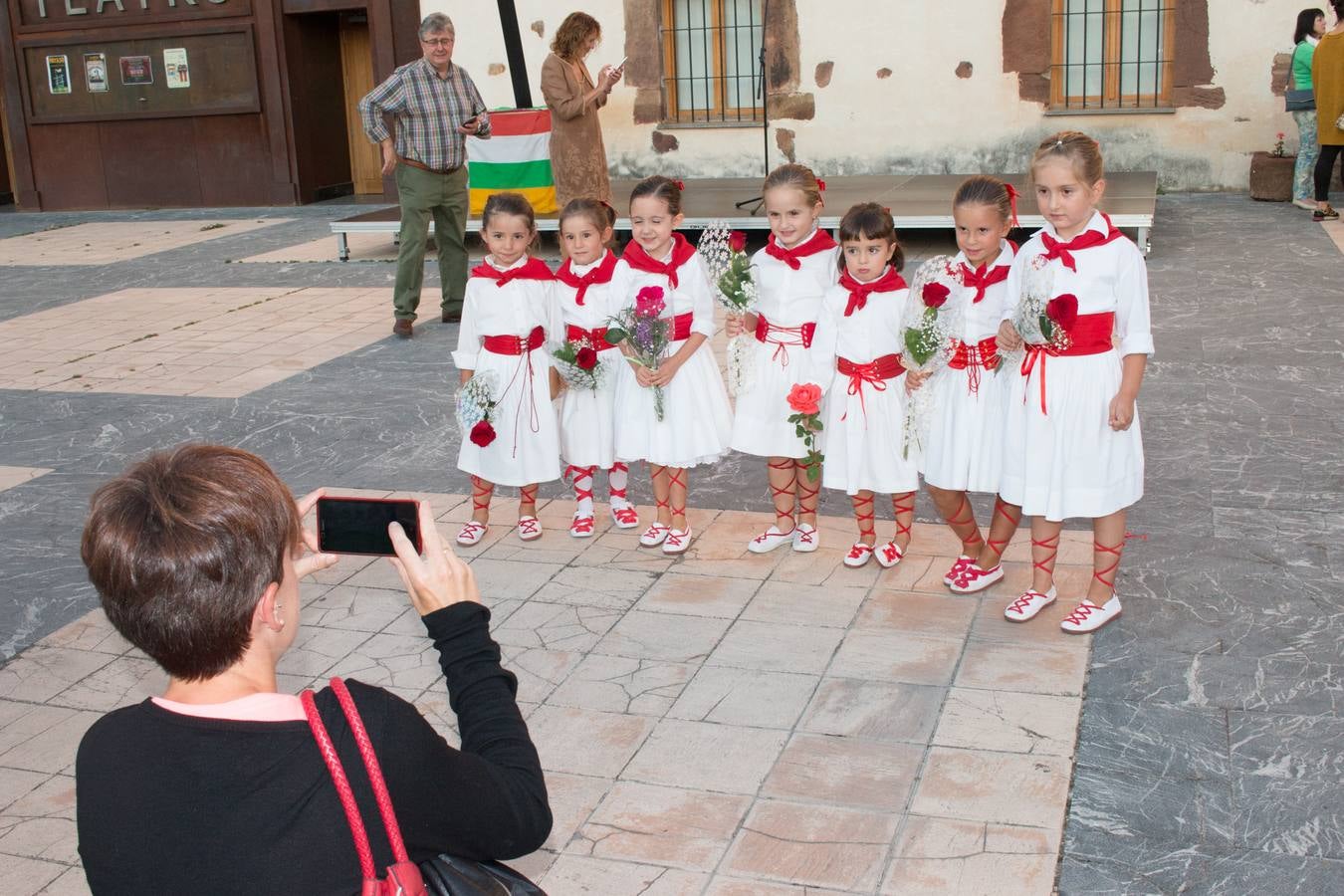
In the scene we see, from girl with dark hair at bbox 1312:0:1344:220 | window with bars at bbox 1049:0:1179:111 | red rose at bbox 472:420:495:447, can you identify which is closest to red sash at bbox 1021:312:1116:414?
red rose at bbox 472:420:495:447

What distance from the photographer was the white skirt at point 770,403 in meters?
4.81

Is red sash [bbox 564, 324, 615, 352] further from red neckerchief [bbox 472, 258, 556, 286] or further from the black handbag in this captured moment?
the black handbag

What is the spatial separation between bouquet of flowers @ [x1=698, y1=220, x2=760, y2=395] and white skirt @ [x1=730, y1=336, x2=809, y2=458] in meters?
0.03

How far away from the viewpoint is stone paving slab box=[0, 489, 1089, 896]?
3172 millimetres

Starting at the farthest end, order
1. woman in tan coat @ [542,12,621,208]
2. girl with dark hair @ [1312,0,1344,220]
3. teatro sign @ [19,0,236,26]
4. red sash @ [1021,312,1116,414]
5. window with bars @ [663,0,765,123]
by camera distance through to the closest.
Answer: teatro sign @ [19,0,236,26]
window with bars @ [663,0,765,123]
girl with dark hair @ [1312,0,1344,220]
woman in tan coat @ [542,12,621,208]
red sash @ [1021,312,1116,414]

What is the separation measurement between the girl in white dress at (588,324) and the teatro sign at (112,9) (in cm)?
1231

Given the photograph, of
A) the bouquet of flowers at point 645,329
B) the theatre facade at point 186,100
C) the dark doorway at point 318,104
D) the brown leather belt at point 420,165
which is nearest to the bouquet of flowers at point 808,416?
the bouquet of flowers at point 645,329

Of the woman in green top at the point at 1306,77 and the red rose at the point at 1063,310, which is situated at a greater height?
the woman in green top at the point at 1306,77

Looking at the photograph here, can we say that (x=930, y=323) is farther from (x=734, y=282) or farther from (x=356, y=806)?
(x=356, y=806)

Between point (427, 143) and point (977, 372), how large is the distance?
17.0ft

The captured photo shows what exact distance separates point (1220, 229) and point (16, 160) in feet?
47.0

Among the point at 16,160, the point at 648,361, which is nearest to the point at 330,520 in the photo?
the point at 648,361

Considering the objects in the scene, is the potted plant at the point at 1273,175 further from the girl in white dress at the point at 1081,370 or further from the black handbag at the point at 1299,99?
the girl in white dress at the point at 1081,370

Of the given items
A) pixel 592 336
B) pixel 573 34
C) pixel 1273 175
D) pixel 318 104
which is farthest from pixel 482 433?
pixel 318 104
